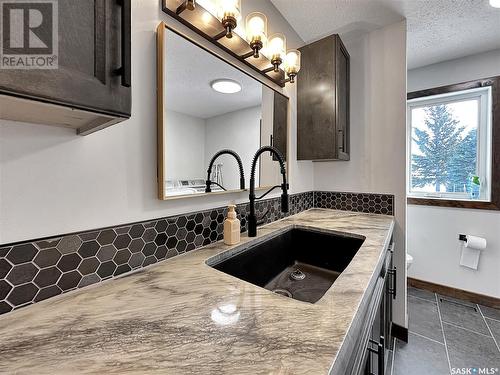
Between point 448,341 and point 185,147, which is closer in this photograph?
point 185,147

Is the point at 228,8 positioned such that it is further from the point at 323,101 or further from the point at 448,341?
the point at 448,341

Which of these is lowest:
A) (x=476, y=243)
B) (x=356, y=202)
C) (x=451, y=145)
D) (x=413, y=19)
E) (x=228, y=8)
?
(x=476, y=243)

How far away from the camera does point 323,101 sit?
5.15 ft

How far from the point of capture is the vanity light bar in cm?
85

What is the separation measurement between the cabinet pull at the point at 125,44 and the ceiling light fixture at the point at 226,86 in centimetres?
60

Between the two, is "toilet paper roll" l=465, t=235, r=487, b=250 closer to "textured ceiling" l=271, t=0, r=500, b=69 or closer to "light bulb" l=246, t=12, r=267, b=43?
"textured ceiling" l=271, t=0, r=500, b=69

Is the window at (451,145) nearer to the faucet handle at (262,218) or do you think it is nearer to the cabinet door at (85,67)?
the faucet handle at (262,218)

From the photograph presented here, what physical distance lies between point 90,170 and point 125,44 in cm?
37

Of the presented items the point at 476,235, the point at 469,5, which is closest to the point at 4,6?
the point at 469,5

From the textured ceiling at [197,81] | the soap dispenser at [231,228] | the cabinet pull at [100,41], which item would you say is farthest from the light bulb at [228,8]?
the soap dispenser at [231,228]

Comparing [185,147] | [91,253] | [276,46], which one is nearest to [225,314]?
[91,253]

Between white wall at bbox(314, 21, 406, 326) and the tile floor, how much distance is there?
202mm

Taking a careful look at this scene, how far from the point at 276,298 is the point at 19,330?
530 mm

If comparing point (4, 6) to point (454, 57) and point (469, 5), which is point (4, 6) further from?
point (454, 57)
